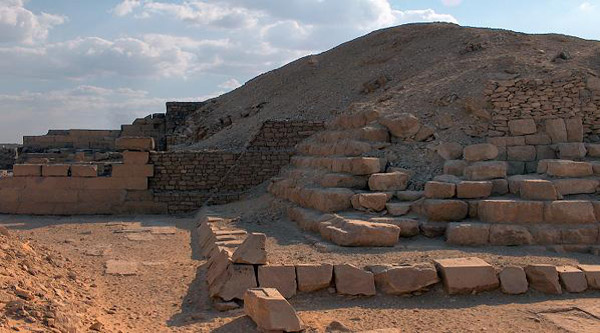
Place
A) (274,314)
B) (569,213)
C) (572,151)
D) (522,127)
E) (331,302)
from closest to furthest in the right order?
(274,314) → (331,302) → (569,213) → (572,151) → (522,127)

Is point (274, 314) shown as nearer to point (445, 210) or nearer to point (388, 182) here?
point (445, 210)

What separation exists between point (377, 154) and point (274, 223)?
8.46ft

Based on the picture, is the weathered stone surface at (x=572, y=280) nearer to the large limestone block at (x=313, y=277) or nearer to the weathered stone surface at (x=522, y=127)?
the large limestone block at (x=313, y=277)

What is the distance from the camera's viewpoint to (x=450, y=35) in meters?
19.9

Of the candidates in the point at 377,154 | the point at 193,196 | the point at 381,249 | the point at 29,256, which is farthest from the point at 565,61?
the point at 29,256

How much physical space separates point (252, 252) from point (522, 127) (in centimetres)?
718

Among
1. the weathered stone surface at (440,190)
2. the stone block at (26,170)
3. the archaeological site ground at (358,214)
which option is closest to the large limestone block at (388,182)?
the archaeological site ground at (358,214)

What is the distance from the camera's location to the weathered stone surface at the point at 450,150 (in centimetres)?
1072

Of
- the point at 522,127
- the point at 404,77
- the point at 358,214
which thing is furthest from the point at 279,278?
the point at 404,77

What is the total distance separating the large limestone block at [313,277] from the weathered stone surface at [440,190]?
3.22 m

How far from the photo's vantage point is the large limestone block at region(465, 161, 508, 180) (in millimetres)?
9609

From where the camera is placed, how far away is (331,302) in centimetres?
641

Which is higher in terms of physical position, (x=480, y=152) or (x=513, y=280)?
(x=480, y=152)

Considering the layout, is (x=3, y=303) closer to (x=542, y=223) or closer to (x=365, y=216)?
(x=365, y=216)
